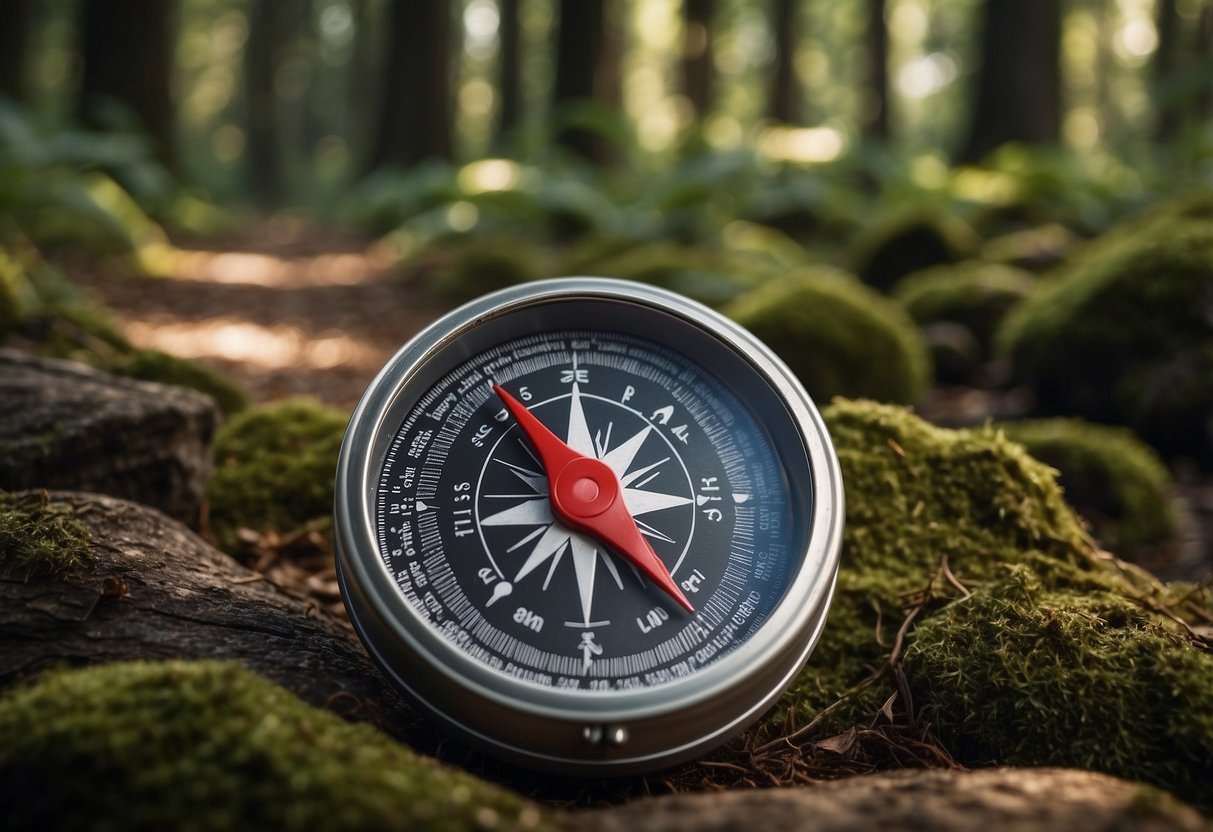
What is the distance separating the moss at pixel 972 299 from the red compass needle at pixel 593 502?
484 cm

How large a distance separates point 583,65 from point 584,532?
11988mm

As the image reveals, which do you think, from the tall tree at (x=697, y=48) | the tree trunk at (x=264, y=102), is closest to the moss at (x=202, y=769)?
the tall tree at (x=697, y=48)

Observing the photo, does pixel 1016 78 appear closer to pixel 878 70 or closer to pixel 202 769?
pixel 878 70

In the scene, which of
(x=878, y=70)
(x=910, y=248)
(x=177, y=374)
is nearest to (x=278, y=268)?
(x=910, y=248)

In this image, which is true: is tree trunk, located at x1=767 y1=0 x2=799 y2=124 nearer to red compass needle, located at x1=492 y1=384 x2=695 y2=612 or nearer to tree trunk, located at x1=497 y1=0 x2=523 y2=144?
tree trunk, located at x1=497 y1=0 x2=523 y2=144

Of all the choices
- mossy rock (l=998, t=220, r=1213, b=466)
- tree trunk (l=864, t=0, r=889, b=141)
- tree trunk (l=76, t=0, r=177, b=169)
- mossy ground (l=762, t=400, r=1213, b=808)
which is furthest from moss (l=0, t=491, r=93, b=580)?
tree trunk (l=864, t=0, r=889, b=141)

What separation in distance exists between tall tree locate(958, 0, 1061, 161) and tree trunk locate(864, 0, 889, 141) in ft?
16.4

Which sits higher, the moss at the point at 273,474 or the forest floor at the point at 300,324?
the forest floor at the point at 300,324

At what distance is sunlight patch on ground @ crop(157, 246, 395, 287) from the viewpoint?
951 cm

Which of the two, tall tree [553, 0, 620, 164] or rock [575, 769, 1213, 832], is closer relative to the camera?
rock [575, 769, 1213, 832]

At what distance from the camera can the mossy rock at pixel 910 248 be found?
7496 millimetres

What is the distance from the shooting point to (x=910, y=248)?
24.7 feet

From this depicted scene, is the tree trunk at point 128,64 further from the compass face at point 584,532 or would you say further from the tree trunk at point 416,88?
the compass face at point 584,532

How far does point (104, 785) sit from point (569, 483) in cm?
99
